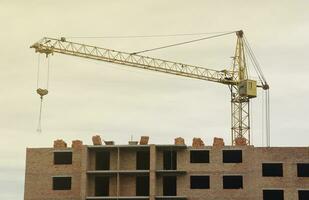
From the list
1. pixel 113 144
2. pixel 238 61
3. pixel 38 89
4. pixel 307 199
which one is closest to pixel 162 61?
pixel 238 61

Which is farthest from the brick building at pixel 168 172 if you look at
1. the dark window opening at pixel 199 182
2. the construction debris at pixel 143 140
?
the construction debris at pixel 143 140

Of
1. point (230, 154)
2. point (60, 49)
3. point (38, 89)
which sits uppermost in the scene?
point (60, 49)

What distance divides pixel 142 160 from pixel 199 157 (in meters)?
7.64

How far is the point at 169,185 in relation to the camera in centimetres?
9231

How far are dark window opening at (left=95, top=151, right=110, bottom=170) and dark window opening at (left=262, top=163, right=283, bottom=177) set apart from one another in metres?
20.8

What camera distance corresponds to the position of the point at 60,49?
121 m

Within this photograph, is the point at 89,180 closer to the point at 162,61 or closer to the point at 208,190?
the point at 208,190

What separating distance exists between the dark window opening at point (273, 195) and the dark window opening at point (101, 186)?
20916 mm

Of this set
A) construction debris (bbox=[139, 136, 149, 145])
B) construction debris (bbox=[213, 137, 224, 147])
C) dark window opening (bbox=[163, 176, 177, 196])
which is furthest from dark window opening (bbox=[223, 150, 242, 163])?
construction debris (bbox=[139, 136, 149, 145])

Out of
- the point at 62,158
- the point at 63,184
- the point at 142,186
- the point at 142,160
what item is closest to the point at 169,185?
the point at 142,186

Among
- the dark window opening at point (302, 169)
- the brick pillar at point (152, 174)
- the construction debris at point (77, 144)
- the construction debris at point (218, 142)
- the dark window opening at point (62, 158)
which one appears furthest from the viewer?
the construction debris at point (77, 144)

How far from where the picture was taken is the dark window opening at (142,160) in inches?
3644

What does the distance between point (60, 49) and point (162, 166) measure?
37.3m

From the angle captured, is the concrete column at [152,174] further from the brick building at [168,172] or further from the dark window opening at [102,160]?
the dark window opening at [102,160]
